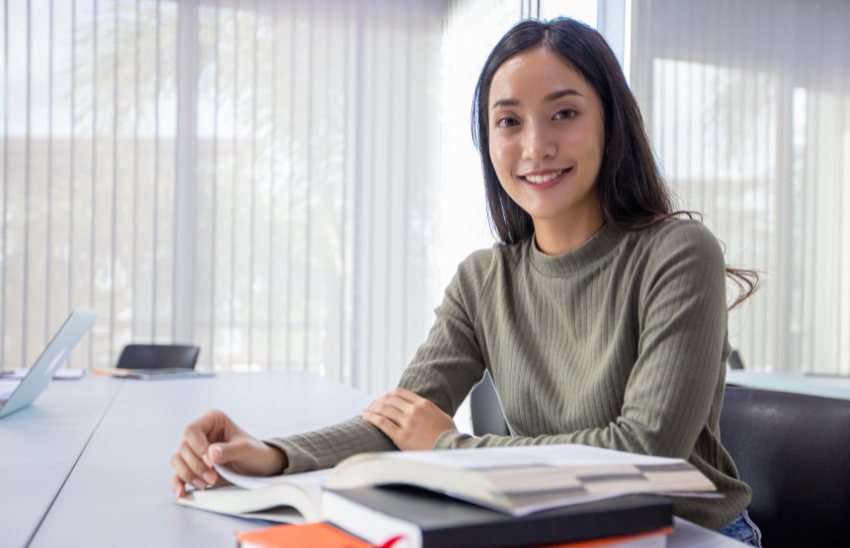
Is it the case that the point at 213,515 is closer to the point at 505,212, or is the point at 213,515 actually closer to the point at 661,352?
the point at 661,352

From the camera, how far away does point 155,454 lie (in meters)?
1.15

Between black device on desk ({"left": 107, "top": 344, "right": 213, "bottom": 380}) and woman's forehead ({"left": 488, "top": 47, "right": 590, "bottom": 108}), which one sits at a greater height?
woman's forehead ({"left": 488, "top": 47, "right": 590, "bottom": 108})

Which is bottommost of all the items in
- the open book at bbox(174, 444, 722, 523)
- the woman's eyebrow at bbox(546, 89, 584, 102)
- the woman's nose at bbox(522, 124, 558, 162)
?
the open book at bbox(174, 444, 722, 523)

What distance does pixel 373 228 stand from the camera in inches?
176

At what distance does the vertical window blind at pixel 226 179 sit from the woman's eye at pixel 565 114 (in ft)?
10.7

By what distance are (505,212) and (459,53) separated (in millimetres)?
3196

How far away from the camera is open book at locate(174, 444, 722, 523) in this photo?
482 millimetres

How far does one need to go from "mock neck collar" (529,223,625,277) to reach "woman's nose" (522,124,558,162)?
0.52ft

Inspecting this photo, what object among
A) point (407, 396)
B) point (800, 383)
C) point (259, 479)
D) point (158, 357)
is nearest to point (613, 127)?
point (407, 396)

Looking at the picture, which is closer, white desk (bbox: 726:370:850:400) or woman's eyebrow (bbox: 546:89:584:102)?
woman's eyebrow (bbox: 546:89:584:102)

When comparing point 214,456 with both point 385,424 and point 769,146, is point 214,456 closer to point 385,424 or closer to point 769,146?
point 385,424

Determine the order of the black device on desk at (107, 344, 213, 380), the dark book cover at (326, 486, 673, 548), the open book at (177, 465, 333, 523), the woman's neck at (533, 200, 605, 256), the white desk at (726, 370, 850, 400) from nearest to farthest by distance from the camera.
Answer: the dark book cover at (326, 486, 673, 548) < the open book at (177, 465, 333, 523) < the woman's neck at (533, 200, 605, 256) < the white desk at (726, 370, 850, 400) < the black device on desk at (107, 344, 213, 380)

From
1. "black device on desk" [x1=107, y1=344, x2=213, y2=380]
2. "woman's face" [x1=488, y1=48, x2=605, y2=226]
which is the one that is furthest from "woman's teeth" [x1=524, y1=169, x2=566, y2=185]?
"black device on desk" [x1=107, y1=344, x2=213, y2=380]

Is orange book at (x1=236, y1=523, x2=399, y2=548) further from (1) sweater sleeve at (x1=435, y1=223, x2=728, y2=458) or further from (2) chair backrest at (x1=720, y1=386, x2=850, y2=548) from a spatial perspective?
(2) chair backrest at (x1=720, y1=386, x2=850, y2=548)
